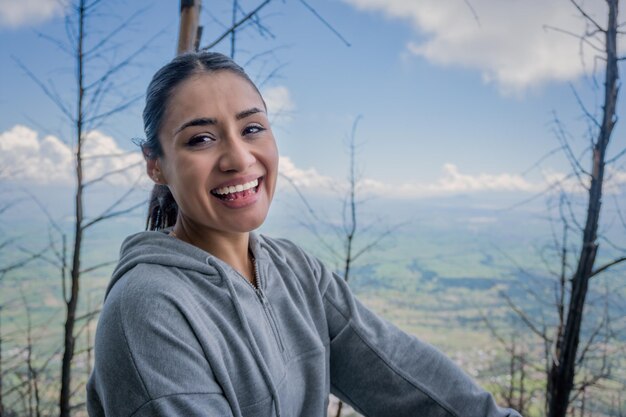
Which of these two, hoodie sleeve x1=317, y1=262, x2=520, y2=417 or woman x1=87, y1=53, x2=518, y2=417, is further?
hoodie sleeve x1=317, y1=262, x2=520, y2=417

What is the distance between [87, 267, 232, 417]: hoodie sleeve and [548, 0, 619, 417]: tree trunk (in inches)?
85.1

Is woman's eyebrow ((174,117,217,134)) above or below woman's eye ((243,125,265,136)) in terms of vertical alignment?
below

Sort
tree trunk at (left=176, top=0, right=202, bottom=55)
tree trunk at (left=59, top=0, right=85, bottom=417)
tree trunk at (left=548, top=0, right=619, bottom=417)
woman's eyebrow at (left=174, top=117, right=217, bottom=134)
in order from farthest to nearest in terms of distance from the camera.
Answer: tree trunk at (left=59, top=0, right=85, bottom=417) < tree trunk at (left=548, top=0, right=619, bottom=417) < tree trunk at (left=176, top=0, right=202, bottom=55) < woman's eyebrow at (left=174, top=117, right=217, bottom=134)

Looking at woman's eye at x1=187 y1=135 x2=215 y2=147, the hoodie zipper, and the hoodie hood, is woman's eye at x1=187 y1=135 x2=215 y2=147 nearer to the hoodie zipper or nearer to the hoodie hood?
the hoodie hood

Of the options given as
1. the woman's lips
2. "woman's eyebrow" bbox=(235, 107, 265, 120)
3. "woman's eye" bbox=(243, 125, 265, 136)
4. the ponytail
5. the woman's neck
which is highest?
"woman's eyebrow" bbox=(235, 107, 265, 120)

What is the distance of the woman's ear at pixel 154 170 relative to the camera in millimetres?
1259

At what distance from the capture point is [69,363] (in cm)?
376

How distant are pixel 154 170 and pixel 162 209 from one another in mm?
246

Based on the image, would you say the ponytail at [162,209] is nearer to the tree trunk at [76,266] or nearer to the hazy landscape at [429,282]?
the hazy landscape at [429,282]

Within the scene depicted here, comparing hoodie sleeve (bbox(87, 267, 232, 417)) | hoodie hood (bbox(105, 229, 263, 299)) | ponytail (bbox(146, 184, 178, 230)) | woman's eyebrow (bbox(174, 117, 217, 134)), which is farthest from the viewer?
ponytail (bbox(146, 184, 178, 230))

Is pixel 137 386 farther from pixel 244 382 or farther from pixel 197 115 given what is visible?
pixel 197 115

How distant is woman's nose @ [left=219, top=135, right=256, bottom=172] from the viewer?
1.15m

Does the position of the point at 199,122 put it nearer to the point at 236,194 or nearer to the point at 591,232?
the point at 236,194

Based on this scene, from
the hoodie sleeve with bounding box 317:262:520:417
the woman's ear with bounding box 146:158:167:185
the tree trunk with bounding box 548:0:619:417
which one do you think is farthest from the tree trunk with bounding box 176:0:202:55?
the tree trunk with bounding box 548:0:619:417
